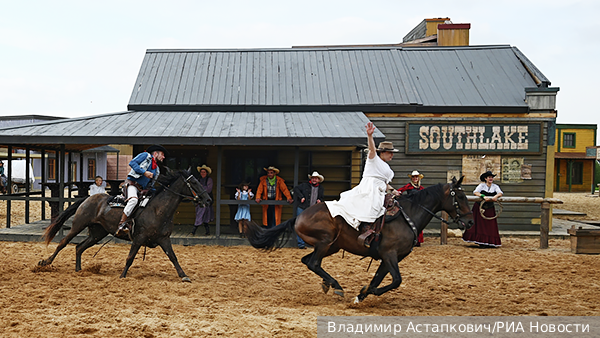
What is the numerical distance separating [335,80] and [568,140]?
3072 centimetres

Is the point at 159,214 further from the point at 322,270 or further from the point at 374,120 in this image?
the point at 374,120

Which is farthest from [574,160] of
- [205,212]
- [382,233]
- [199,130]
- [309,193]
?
[382,233]

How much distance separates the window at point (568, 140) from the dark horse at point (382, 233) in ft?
119

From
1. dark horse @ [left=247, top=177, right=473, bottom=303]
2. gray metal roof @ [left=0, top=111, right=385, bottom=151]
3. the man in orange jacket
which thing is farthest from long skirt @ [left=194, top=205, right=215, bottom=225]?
dark horse @ [left=247, top=177, right=473, bottom=303]

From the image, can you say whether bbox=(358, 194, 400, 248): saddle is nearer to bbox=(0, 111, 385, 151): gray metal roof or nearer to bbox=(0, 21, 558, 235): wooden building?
bbox=(0, 111, 385, 151): gray metal roof

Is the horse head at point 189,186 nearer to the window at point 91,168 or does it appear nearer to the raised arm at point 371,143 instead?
the raised arm at point 371,143

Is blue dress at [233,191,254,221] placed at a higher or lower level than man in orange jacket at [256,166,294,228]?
lower

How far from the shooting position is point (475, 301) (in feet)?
20.2

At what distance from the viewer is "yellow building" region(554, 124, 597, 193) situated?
122ft

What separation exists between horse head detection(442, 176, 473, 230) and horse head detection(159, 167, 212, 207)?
342 cm

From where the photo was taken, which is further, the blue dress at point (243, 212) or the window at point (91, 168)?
the window at point (91, 168)

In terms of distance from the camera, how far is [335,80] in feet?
47.3

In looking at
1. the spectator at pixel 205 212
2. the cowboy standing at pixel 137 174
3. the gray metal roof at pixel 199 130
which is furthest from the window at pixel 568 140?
the cowboy standing at pixel 137 174

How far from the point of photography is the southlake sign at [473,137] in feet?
42.7
